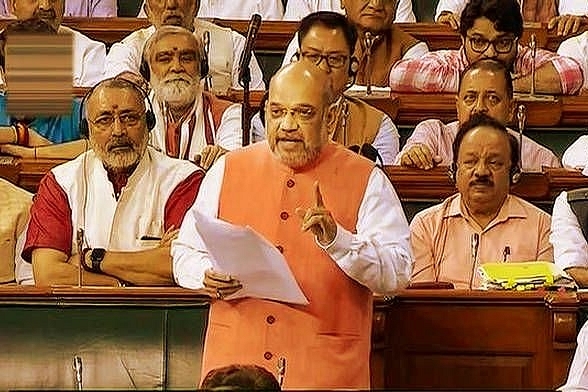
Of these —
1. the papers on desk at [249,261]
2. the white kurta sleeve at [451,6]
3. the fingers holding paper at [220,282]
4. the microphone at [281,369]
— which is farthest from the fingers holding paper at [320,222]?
the white kurta sleeve at [451,6]

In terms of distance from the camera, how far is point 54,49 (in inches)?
60.8

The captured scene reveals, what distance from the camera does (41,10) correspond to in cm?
605

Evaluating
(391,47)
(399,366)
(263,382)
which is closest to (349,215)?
(399,366)

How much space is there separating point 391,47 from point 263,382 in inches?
165

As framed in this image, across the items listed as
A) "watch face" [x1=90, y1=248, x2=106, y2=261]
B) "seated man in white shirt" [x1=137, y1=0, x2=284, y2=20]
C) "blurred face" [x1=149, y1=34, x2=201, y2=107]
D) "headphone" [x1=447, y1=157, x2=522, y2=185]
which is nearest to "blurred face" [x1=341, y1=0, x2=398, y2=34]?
"blurred face" [x1=149, y1=34, x2=201, y2=107]

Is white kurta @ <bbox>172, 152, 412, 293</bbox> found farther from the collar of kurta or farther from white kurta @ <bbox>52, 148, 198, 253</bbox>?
the collar of kurta

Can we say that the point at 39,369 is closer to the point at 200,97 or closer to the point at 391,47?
the point at 200,97

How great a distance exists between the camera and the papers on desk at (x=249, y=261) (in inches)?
130

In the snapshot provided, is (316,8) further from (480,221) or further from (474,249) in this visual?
(474,249)

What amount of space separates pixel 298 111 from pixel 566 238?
4.08ft

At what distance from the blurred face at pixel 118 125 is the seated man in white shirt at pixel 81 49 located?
5.43 feet

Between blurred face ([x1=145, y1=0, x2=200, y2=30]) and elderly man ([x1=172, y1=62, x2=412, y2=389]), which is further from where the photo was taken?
blurred face ([x1=145, y1=0, x2=200, y2=30])

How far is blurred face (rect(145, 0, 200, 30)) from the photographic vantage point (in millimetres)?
6023

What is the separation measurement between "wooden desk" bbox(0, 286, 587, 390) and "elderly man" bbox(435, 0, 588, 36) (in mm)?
2695
